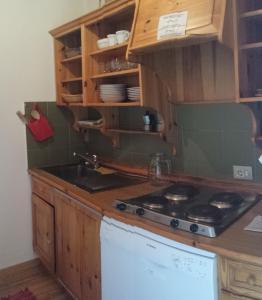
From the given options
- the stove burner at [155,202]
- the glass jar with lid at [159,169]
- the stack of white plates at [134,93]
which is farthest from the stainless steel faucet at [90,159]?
the stove burner at [155,202]

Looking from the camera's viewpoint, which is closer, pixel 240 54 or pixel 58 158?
pixel 240 54

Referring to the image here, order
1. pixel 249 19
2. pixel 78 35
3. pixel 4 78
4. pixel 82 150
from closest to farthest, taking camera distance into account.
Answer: pixel 249 19 < pixel 4 78 < pixel 78 35 < pixel 82 150

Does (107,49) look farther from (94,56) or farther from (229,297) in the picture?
(229,297)

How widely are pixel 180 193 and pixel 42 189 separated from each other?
129 cm

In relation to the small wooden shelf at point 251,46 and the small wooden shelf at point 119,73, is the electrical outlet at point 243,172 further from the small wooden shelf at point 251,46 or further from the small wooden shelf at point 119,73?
the small wooden shelf at point 119,73

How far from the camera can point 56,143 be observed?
2930mm

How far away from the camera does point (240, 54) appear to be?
1.42 metres

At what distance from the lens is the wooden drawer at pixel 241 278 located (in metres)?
1.12

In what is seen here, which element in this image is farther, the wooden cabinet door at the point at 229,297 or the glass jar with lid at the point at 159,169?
the glass jar with lid at the point at 159,169

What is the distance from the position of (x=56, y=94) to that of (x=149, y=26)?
4.92 ft

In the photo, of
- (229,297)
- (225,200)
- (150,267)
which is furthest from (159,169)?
(229,297)

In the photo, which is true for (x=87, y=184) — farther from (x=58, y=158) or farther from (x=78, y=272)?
(x=58, y=158)

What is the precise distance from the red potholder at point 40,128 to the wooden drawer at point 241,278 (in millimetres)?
2042

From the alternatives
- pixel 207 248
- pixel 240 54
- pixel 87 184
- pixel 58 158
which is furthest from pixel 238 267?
pixel 58 158
